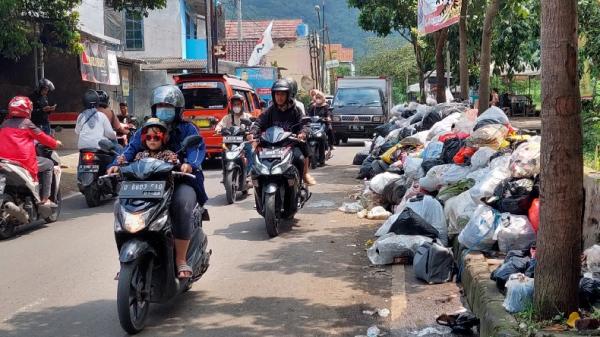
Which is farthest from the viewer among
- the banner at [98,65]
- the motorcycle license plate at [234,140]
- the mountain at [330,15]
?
the mountain at [330,15]

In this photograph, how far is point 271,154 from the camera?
337 inches

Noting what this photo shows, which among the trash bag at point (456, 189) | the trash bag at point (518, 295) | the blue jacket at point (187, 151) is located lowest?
the trash bag at point (518, 295)

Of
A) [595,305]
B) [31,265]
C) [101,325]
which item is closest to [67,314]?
[101,325]

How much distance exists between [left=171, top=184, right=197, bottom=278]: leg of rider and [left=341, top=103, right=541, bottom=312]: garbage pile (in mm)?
2229

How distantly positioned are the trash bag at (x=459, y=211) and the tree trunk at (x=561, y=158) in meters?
2.80

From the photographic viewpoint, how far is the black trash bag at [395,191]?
992 centimetres

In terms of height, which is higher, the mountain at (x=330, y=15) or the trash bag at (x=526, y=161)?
the mountain at (x=330, y=15)

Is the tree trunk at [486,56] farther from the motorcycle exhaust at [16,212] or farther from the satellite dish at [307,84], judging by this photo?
the satellite dish at [307,84]

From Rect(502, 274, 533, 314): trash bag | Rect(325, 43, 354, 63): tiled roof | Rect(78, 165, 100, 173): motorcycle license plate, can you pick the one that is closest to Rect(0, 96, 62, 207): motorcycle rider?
Rect(78, 165, 100, 173): motorcycle license plate

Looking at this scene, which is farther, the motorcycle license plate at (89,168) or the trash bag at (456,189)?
the motorcycle license plate at (89,168)

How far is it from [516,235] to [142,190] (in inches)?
122

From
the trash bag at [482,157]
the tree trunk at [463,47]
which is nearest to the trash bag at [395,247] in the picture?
the trash bag at [482,157]

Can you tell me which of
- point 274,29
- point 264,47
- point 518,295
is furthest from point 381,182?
point 274,29

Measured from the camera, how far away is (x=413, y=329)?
5.22 metres
